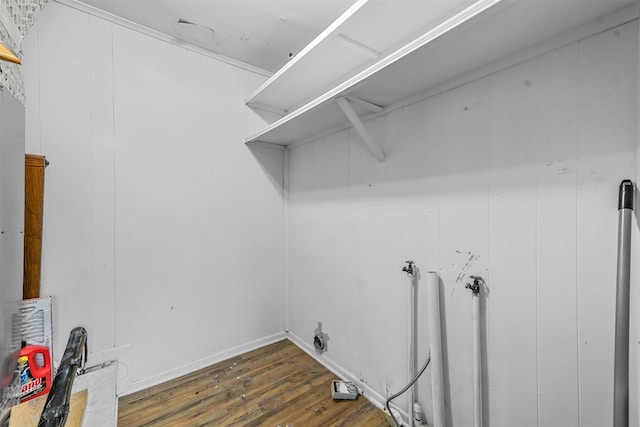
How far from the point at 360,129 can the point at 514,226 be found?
0.87 metres

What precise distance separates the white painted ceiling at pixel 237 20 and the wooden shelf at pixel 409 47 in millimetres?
261

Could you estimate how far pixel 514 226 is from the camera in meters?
1.07

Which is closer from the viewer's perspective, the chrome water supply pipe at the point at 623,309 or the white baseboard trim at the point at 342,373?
the chrome water supply pipe at the point at 623,309

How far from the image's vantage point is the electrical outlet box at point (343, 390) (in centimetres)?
163

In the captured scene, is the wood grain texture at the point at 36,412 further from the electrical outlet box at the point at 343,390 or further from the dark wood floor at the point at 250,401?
the electrical outlet box at the point at 343,390

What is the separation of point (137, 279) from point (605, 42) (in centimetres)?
255

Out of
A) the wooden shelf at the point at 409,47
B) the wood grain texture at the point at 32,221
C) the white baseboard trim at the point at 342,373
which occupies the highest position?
the wooden shelf at the point at 409,47

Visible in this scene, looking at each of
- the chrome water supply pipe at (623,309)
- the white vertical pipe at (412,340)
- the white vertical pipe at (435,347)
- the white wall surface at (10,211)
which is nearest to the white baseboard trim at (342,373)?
the white vertical pipe at (412,340)

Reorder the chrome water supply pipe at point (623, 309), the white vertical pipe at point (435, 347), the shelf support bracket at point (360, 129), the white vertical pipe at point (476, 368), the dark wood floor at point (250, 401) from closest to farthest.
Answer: the chrome water supply pipe at point (623, 309), the white vertical pipe at point (476, 368), the white vertical pipe at point (435, 347), the shelf support bracket at point (360, 129), the dark wood floor at point (250, 401)

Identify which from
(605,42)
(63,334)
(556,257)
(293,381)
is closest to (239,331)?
(293,381)

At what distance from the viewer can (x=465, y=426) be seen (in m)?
1.22

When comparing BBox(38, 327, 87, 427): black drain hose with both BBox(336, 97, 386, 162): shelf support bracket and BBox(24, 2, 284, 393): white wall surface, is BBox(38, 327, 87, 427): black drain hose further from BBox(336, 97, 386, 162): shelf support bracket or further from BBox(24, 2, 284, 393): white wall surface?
BBox(336, 97, 386, 162): shelf support bracket

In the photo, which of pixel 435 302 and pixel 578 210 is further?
pixel 435 302

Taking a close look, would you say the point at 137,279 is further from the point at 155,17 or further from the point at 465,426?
the point at 465,426
